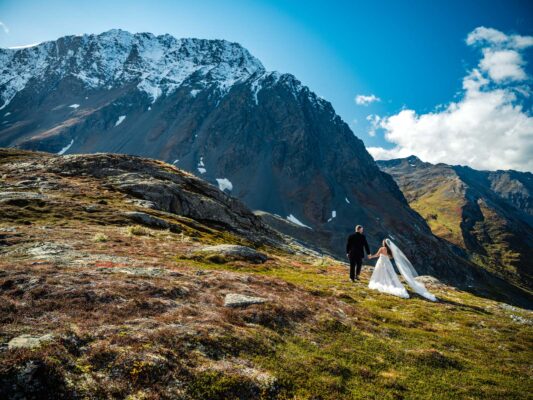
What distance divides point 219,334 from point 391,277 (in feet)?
52.1

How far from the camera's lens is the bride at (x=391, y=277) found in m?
22.7

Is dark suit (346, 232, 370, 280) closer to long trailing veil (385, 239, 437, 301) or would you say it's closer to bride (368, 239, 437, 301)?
bride (368, 239, 437, 301)

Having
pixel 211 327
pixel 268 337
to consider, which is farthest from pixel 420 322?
pixel 211 327

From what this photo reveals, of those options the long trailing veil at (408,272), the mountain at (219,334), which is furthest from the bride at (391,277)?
the mountain at (219,334)

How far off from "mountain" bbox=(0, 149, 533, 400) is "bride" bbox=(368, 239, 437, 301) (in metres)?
0.87

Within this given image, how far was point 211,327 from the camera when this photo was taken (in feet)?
37.7

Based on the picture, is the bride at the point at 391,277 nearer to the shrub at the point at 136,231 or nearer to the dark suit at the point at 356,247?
the dark suit at the point at 356,247

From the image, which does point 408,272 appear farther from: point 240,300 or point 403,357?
point 240,300

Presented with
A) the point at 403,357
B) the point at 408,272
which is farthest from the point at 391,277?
the point at 403,357

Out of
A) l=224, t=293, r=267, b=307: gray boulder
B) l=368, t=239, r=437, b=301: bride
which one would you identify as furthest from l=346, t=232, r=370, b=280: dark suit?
l=224, t=293, r=267, b=307: gray boulder

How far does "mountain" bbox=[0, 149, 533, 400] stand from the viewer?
8359mm

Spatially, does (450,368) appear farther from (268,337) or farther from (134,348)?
(134,348)

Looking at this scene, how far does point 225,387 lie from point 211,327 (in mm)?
2992

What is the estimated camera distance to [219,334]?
11125 millimetres
